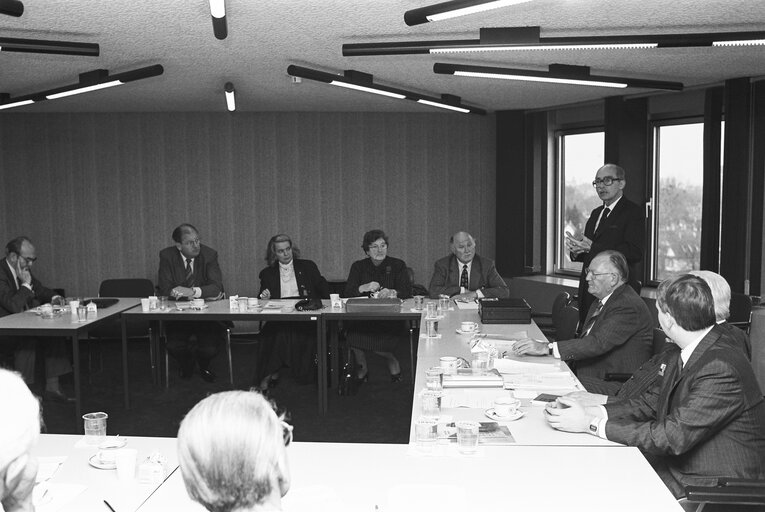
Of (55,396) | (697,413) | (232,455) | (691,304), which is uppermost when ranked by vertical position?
(691,304)

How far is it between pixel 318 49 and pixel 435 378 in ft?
10.0

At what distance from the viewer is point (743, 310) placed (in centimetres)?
591

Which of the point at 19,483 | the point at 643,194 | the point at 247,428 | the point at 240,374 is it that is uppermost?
the point at 643,194

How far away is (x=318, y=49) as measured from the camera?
5.64m

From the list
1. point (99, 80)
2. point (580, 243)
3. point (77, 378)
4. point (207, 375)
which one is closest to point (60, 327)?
point (77, 378)

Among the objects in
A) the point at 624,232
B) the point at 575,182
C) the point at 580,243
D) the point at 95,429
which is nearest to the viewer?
the point at 95,429

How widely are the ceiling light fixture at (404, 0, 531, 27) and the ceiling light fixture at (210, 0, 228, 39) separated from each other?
38.5 inches

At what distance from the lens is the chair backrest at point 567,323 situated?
16.4 feet

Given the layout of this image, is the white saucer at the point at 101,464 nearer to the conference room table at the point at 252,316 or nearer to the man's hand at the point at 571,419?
the man's hand at the point at 571,419

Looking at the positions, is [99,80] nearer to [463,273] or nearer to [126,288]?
[126,288]

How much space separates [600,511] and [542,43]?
344 centimetres

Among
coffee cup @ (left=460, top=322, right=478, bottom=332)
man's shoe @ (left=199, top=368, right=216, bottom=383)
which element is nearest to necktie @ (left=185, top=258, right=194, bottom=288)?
man's shoe @ (left=199, top=368, right=216, bottom=383)

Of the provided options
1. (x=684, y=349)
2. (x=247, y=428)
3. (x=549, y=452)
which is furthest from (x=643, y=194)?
(x=247, y=428)

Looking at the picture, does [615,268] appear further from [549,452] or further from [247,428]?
[247,428]
